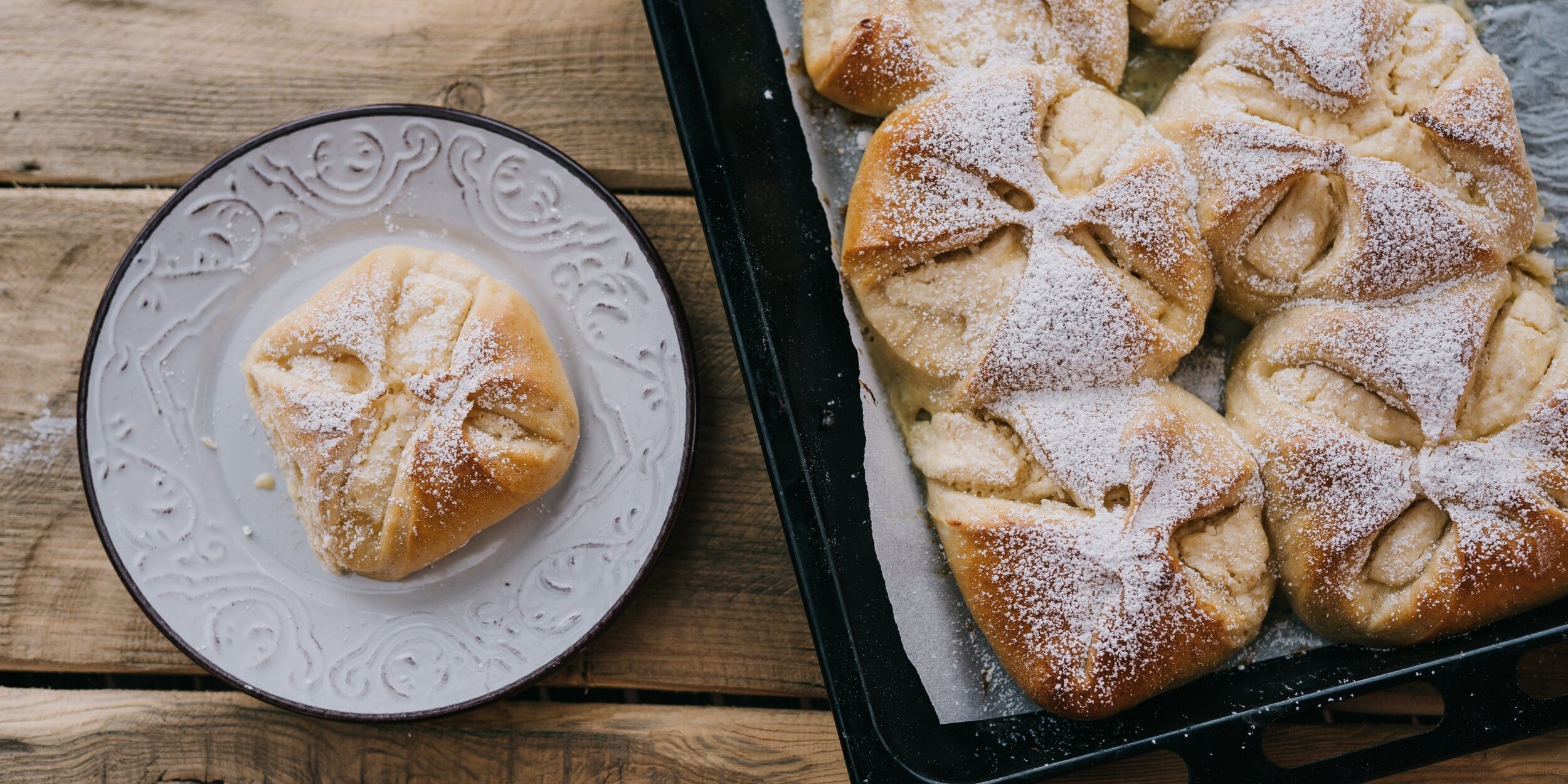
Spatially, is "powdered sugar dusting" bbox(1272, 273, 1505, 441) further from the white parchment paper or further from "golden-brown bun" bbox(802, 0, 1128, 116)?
"golden-brown bun" bbox(802, 0, 1128, 116)

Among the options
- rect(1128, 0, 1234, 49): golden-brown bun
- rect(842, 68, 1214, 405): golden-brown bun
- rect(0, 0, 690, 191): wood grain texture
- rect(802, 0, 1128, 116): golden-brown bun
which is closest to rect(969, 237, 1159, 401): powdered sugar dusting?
rect(842, 68, 1214, 405): golden-brown bun

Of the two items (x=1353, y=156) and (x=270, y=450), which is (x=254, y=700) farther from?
(x=1353, y=156)

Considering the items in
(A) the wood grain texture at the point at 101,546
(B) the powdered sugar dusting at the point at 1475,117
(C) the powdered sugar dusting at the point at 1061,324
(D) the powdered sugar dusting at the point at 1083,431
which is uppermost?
(B) the powdered sugar dusting at the point at 1475,117

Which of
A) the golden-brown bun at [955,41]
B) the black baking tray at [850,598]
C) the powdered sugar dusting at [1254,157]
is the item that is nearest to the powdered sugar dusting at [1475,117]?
the powdered sugar dusting at [1254,157]

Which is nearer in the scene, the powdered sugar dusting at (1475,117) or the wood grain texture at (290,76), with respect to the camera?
the powdered sugar dusting at (1475,117)

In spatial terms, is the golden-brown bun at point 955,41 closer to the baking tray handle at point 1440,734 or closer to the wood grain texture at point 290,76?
the wood grain texture at point 290,76

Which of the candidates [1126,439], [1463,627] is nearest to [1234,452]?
[1126,439]

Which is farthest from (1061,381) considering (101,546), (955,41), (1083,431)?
(101,546)
